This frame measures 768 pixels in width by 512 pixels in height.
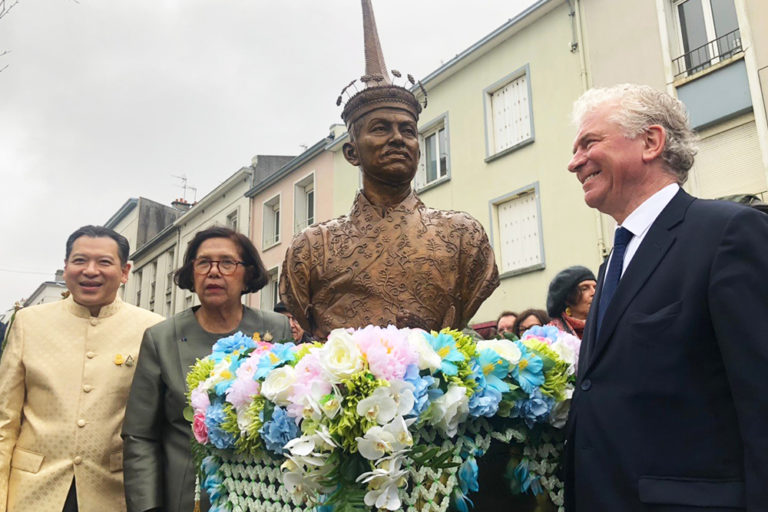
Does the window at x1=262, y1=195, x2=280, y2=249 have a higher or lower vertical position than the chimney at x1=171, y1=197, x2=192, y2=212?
lower

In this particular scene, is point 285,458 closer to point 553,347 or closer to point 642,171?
point 553,347

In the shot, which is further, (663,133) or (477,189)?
(477,189)

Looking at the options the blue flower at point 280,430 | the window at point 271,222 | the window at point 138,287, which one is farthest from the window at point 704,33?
the window at point 138,287

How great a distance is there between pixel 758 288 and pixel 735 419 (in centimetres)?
34

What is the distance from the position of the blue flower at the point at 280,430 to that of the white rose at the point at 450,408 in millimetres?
420

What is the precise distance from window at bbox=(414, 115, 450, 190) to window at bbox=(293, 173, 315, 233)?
5466 millimetres

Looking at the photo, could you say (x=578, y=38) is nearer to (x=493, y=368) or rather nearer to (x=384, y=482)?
(x=493, y=368)

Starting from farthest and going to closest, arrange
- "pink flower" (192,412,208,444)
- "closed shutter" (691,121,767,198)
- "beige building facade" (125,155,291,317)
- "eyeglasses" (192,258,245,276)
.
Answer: "beige building facade" (125,155,291,317) < "closed shutter" (691,121,767,198) < "eyeglasses" (192,258,245,276) < "pink flower" (192,412,208,444)

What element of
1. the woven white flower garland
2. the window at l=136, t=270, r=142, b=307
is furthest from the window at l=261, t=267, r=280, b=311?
the woven white flower garland

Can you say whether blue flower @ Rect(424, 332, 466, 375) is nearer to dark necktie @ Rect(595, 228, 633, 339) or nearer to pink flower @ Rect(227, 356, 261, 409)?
dark necktie @ Rect(595, 228, 633, 339)

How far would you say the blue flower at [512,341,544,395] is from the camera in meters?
2.23

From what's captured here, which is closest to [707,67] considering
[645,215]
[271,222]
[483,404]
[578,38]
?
[578,38]

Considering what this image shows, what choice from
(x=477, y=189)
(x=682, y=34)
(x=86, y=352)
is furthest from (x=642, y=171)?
(x=477, y=189)

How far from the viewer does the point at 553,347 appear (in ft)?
8.09
